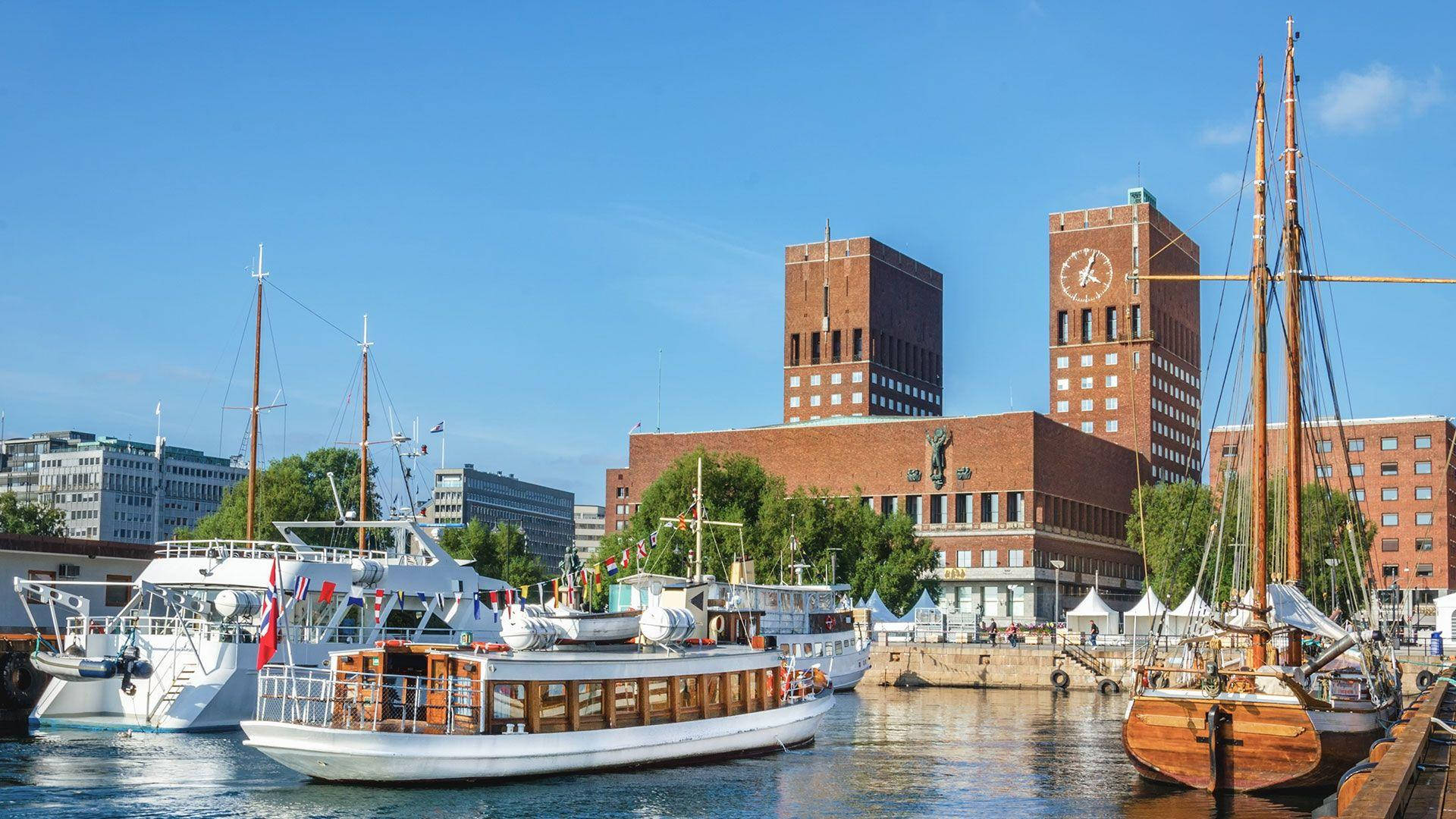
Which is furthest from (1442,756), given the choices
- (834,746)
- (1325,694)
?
(834,746)

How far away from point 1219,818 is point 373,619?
30.6 meters

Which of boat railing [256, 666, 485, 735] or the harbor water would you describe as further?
boat railing [256, 666, 485, 735]

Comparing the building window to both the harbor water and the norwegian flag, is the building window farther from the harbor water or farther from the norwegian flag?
the norwegian flag

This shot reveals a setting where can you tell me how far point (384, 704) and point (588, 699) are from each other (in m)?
4.88

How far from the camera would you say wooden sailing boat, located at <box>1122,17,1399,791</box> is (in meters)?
32.3

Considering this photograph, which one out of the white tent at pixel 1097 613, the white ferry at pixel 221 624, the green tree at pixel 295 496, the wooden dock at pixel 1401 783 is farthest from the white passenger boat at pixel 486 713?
the green tree at pixel 295 496

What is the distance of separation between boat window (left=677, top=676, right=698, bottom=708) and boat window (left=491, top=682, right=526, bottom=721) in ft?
18.1

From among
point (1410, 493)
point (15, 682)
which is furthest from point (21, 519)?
point (1410, 493)

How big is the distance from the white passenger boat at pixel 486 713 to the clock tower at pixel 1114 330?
129 meters

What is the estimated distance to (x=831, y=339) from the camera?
187 m

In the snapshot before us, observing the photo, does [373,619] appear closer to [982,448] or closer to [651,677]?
[651,677]

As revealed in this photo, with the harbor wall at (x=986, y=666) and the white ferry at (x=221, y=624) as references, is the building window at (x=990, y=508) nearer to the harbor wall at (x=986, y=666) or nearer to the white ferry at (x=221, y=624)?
the harbor wall at (x=986, y=666)

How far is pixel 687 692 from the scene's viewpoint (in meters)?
39.6

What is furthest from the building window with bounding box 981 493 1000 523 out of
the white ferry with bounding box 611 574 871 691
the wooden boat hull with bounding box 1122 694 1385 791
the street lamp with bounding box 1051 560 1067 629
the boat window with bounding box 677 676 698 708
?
the wooden boat hull with bounding box 1122 694 1385 791
